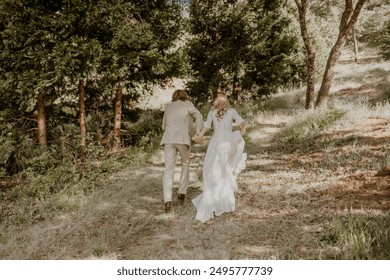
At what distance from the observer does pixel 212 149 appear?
7223 mm

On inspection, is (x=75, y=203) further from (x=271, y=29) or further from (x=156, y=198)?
(x=271, y=29)

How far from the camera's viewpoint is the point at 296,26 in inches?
840

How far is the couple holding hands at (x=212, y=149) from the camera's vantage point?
7012 mm

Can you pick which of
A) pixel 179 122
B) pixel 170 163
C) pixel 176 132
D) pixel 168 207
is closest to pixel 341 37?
pixel 179 122

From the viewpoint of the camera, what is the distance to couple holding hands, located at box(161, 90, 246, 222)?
7.01 metres

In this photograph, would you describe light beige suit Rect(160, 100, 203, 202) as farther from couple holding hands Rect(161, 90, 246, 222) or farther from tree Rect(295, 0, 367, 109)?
tree Rect(295, 0, 367, 109)

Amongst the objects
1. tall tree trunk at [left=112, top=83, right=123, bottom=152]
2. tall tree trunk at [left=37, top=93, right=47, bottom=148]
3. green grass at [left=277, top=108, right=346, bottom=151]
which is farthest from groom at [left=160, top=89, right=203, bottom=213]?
tall tree trunk at [left=37, top=93, right=47, bottom=148]

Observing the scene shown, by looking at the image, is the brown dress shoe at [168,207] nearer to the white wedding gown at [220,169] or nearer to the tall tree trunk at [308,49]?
the white wedding gown at [220,169]

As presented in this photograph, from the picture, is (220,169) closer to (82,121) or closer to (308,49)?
(82,121)

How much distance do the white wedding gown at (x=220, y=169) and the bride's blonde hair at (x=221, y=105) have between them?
8 cm

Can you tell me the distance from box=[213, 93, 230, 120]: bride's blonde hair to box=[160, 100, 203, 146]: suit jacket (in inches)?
A: 18.5

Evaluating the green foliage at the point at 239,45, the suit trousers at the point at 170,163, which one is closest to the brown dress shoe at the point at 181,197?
the suit trousers at the point at 170,163

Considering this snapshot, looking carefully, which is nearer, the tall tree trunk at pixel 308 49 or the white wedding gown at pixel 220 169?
the white wedding gown at pixel 220 169

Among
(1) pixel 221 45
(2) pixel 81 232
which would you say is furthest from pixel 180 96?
(1) pixel 221 45
